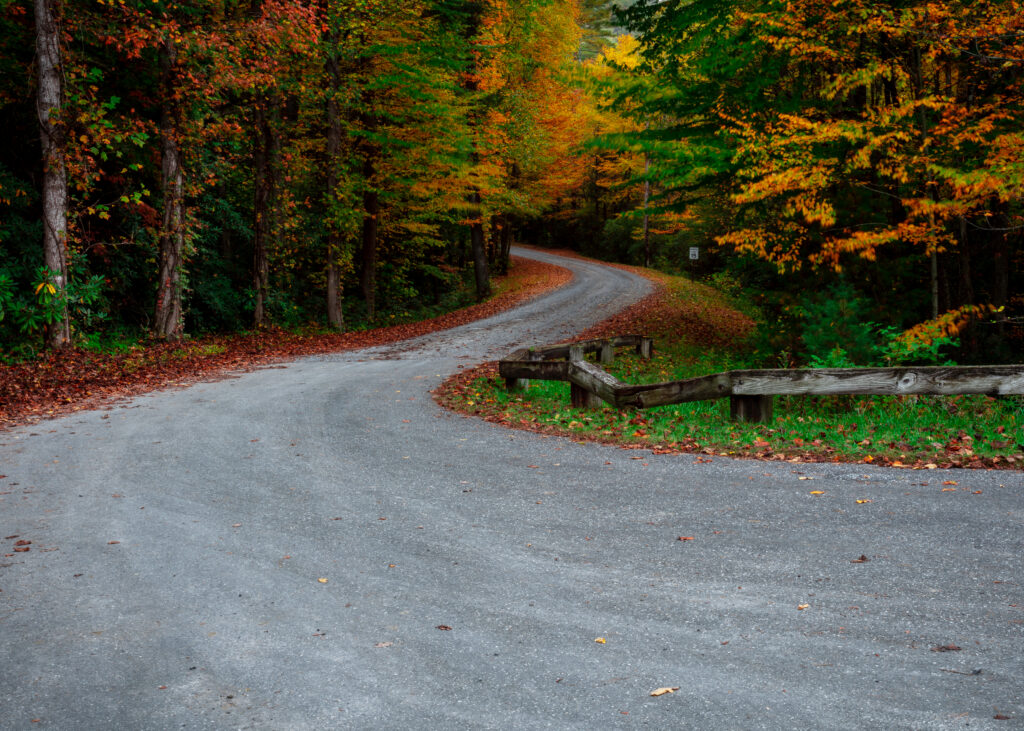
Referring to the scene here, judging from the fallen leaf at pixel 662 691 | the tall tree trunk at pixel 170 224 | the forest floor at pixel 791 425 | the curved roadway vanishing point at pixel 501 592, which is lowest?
the fallen leaf at pixel 662 691

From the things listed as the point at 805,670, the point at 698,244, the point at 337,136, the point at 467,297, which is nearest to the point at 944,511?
the point at 805,670

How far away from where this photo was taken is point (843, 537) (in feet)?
16.8

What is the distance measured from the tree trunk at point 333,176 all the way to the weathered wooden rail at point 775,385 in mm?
13710

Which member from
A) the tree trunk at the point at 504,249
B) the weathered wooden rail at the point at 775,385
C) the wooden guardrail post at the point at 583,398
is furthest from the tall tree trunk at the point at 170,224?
the tree trunk at the point at 504,249

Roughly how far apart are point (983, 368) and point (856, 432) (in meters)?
1.54

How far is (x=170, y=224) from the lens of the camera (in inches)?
661

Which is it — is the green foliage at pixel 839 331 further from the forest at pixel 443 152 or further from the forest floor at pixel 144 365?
the forest floor at pixel 144 365

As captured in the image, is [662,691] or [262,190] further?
[262,190]

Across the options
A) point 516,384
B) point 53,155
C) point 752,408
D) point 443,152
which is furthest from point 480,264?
point 752,408

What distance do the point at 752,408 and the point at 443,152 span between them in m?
18.5

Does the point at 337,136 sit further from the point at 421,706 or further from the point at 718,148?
the point at 421,706

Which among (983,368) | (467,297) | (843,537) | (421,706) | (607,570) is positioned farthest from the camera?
(467,297)

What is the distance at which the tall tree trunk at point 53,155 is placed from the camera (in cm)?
1384

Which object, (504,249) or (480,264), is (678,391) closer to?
(480,264)
